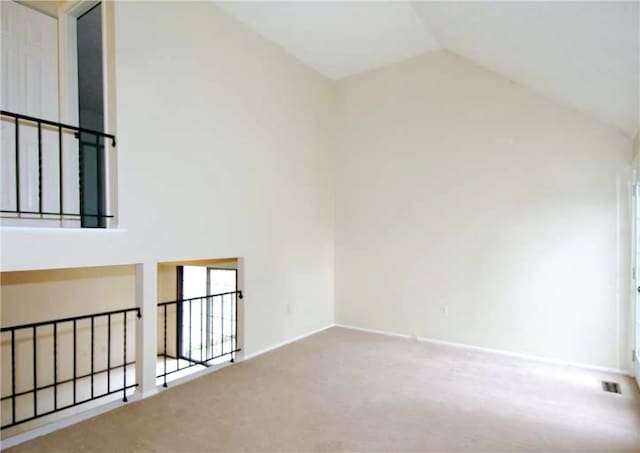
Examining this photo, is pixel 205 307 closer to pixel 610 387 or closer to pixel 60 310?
pixel 60 310

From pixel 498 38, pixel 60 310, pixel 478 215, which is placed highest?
→ pixel 498 38

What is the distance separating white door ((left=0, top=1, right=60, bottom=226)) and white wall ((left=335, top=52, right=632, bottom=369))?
3619mm

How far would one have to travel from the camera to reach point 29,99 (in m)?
3.62

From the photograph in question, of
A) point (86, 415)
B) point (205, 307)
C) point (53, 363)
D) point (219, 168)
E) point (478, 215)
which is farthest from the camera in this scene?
point (205, 307)

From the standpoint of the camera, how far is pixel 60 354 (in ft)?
15.1

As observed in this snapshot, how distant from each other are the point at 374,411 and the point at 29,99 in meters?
4.31

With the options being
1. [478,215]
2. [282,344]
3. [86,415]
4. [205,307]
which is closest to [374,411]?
[282,344]

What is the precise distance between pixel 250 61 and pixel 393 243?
3.01 m

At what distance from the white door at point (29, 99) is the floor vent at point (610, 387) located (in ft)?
18.5

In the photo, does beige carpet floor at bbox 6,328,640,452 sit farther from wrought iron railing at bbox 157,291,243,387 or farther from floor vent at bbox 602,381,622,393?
wrought iron railing at bbox 157,291,243,387

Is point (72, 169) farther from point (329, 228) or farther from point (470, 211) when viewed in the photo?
point (470, 211)

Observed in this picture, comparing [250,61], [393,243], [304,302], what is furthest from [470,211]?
[250,61]

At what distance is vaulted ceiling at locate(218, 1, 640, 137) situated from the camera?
7.51 ft

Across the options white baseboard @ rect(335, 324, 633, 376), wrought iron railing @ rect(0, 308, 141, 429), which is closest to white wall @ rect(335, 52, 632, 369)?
white baseboard @ rect(335, 324, 633, 376)
